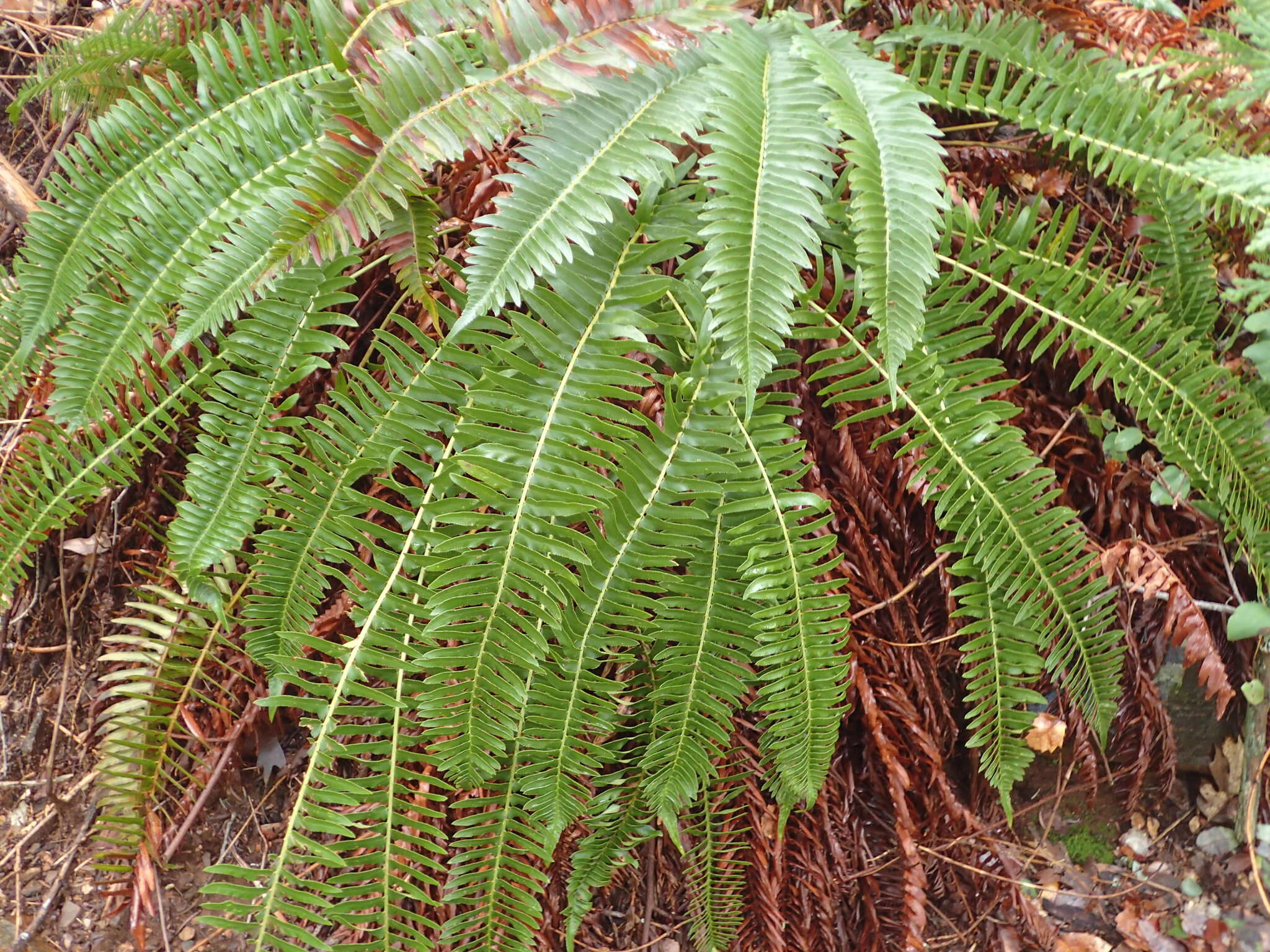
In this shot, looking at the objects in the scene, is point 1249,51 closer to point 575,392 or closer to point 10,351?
point 575,392

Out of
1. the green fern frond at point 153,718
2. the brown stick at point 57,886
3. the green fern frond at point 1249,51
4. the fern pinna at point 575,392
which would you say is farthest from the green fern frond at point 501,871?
the green fern frond at point 1249,51

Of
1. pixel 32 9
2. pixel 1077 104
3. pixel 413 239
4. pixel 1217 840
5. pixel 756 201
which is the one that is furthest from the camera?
pixel 32 9

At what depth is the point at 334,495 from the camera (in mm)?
1381

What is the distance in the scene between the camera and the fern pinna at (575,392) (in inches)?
48.1

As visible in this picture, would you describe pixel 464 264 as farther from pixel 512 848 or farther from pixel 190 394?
pixel 512 848

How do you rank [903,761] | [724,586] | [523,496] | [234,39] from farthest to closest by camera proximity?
[903,761]
[234,39]
[724,586]
[523,496]

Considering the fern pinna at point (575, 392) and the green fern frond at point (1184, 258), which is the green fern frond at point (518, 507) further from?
the green fern frond at point (1184, 258)

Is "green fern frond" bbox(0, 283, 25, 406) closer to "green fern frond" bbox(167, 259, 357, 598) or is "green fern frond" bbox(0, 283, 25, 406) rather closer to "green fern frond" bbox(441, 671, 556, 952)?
"green fern frond" bbox(167, 259, 357, 598)

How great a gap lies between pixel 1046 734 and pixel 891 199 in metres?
1.17

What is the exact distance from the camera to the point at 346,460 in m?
1.38

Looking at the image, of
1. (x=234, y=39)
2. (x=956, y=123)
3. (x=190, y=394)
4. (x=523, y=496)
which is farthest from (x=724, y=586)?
(x=234, y=39)

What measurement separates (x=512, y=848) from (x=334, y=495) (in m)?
0.67

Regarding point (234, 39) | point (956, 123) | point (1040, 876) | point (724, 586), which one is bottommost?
point (1040, 876)

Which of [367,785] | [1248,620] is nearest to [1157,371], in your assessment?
[1248,620]
